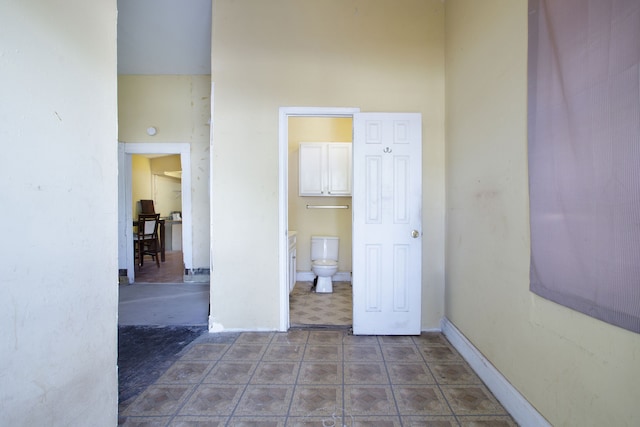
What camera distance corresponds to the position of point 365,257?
105 inches

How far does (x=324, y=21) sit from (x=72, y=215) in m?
2.60

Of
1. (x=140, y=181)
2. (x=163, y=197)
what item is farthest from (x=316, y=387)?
(x=163, y=197)

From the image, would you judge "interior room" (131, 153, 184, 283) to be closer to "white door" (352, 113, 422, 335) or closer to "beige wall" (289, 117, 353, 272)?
"beige wall" (289, 117, 353, 272)

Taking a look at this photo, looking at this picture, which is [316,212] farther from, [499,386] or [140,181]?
[140,181]

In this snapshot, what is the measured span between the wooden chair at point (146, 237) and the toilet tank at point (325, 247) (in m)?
3.30

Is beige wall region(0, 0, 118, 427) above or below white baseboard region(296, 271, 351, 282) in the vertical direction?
above

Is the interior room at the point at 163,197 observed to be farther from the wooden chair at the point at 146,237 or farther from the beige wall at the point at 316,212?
the beige wall at the point at 316,212

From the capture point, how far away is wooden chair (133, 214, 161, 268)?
5305mm

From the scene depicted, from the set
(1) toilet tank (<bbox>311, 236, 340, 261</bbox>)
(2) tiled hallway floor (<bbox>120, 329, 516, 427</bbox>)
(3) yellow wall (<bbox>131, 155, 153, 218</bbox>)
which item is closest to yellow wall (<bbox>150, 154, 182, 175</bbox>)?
(3) yellow wall (<bbox>131, 155, 153, 218</bbox>)

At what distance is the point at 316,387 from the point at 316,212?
284 centimetres

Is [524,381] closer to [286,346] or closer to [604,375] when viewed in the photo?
[604,375]

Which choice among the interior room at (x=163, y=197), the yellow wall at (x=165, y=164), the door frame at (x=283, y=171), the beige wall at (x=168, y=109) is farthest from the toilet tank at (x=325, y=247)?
the yellow wall at (x=165, y=164)

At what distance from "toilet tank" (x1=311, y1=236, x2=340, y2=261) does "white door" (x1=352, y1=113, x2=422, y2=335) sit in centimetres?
160

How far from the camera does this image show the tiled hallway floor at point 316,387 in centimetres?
159
